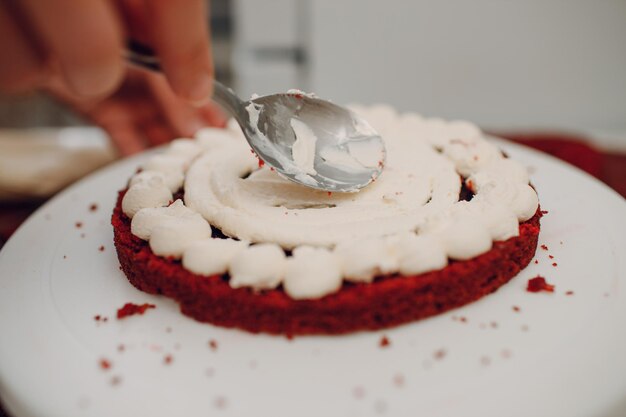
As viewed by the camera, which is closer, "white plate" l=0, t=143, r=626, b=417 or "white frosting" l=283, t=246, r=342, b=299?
"white plate" l=0, t=143, r=626, b=417

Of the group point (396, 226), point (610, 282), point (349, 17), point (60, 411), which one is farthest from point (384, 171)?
point (349, 17)

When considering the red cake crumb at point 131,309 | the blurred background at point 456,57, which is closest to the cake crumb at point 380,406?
the red cake crumb at point 131,309

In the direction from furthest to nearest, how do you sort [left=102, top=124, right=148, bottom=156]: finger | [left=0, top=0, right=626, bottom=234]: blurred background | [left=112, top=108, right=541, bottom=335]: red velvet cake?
[left=0, top=0, right=626, bottom=234]: blurred background < [left=102, top=124, right=148, bottom=156]: finger < [left=112, top=108, right=541, bottom=335]: red velvet cake

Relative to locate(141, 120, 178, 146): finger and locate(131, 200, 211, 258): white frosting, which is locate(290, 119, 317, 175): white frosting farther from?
locate(141, 120, 178, 146): finger

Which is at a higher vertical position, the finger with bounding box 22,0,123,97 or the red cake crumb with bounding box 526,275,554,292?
the finger with bounding box 22,0,123,97

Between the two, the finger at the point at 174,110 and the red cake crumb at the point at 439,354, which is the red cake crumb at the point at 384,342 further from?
the finger at the point at 174,110

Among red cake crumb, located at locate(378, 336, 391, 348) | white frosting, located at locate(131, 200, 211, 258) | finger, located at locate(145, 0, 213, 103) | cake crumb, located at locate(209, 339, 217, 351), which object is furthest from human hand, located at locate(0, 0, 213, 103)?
red cake crumb, located at locate(378, 336, 391, 348)
